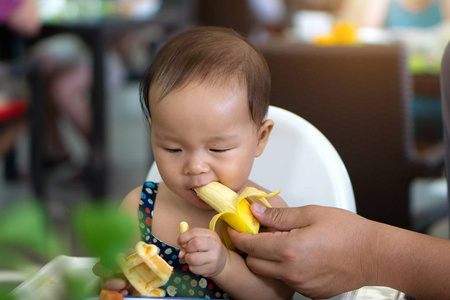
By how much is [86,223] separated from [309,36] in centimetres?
253

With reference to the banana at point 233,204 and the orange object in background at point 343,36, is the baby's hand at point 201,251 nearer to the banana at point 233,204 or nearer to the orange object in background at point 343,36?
the banana at point 233,204

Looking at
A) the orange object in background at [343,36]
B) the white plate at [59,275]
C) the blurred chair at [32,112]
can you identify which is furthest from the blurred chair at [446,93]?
the blurred chair at [32,112]

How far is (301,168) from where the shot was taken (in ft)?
3.18

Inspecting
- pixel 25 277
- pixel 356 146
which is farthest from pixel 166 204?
pixel 356 146

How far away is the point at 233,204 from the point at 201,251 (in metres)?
0.08

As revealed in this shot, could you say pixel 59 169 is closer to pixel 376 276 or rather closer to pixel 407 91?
pixel 407 91

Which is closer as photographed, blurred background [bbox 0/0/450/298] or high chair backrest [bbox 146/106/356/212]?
high chair backrest [bbox 146/106/356/212]

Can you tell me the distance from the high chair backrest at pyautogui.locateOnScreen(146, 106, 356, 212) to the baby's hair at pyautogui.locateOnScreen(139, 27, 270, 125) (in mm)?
160

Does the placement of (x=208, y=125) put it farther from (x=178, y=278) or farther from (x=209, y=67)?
(x=178, y=278)

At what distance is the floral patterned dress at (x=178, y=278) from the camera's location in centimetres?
81

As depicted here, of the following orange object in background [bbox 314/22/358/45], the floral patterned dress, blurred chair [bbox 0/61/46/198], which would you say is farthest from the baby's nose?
blurred chair [bbox 0/61/46/198]

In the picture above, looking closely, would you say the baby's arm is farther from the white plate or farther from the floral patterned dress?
the white plate

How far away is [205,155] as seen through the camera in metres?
0.76

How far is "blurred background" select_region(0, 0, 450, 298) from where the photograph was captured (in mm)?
1649
